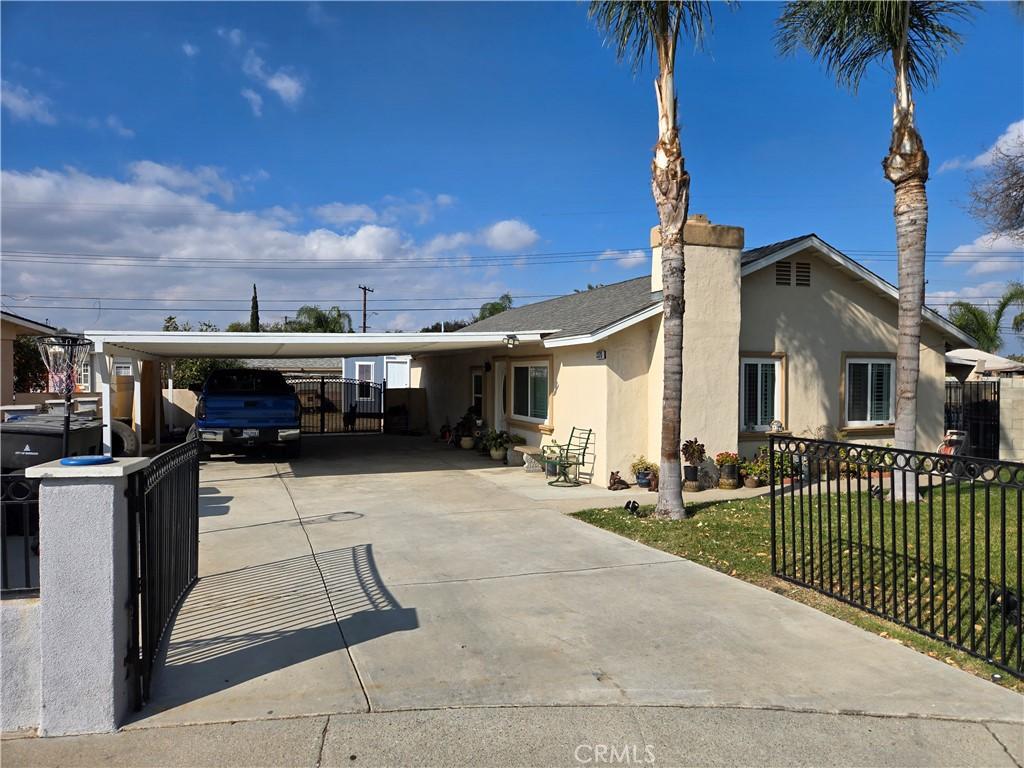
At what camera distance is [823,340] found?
13.6m

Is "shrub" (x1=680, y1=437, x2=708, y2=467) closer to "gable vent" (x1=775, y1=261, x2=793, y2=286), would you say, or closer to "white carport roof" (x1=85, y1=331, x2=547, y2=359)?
"white carport roof" (x1=85, y1=331, x2=547, y2=359)

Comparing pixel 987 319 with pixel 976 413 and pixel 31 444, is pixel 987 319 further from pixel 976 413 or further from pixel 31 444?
pixel 31 444

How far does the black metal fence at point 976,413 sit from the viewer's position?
15.3m

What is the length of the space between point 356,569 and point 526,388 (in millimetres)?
9128

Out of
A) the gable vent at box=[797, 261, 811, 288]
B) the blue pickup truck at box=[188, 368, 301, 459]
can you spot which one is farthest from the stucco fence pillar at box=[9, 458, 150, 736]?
the gable vent at box=[797, 261, 811, 288]

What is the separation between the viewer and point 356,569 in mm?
6727

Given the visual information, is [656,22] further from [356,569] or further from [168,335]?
[168,335]

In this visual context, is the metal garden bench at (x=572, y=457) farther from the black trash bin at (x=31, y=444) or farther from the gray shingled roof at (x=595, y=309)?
the black trash bin at (x=31, y=444)

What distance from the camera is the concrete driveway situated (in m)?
4.02

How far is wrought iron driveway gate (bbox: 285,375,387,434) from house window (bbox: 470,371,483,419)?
20.9ft

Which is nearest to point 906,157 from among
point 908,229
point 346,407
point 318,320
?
point 908,229

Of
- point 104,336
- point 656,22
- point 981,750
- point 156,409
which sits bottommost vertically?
point 981,750

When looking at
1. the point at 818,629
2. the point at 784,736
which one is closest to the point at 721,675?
the point at 784,736

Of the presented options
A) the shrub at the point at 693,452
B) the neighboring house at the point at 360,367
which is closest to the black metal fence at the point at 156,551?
the shrub at the point at 693,452
